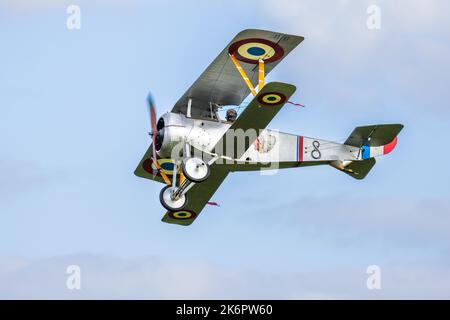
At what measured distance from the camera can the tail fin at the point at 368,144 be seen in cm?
2733

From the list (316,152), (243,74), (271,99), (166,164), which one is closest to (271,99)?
(271,99)

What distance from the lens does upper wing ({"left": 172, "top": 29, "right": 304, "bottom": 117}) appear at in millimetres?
25562

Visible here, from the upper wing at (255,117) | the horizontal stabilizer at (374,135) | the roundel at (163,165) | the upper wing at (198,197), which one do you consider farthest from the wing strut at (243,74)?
the horizontal stabilizer at (374,135)

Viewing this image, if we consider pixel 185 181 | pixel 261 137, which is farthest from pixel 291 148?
pixel 185 181

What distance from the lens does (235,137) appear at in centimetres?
2541

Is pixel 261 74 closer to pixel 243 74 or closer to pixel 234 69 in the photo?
pixel 243 74

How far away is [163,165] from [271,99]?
3.43 meters

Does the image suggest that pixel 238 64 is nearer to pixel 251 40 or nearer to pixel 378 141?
pixel 251 40

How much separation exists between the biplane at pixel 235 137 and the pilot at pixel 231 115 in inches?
0.8

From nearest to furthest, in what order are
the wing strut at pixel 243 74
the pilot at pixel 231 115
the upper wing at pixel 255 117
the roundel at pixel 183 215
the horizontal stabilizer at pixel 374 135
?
1. the upper wing at pixel 255 117
2. the wing strut at pixel 243 74
3. the pilot at pixel 231 115
4. the horizontal stabilizer at pixel 374 135
5. the roundel at pixel 183 215

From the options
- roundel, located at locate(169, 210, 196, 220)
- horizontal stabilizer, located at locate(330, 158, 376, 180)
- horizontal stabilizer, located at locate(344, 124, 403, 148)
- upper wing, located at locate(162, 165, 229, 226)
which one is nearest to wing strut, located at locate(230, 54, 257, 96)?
upper wing, located at locate(162, 165, 229, 226)

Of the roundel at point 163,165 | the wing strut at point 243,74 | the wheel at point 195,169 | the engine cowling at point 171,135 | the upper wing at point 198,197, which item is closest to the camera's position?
the wheel at point 195,169

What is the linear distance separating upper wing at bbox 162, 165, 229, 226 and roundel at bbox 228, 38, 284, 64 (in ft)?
7.84

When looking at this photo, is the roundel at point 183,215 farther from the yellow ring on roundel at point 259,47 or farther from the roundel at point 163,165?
the yellow ring on roundel at point 259,47
